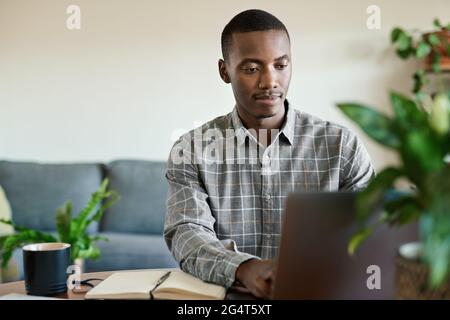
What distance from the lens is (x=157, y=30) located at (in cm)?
312

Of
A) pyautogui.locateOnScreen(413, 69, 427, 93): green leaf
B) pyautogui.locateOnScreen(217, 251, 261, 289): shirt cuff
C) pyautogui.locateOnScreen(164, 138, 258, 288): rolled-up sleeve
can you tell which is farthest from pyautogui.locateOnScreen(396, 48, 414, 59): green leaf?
pyautogui.locateOnScreen(217, 251, 261, 289): shirt cuff

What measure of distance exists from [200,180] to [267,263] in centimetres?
48

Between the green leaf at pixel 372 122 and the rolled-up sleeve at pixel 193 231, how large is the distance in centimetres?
48

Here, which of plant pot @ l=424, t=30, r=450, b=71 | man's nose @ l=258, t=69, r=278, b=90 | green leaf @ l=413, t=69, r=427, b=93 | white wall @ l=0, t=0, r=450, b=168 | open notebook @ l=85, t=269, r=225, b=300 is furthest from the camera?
white wall @ l=0, t=0, r=450, b=168

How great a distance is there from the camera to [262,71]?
1.37 metres

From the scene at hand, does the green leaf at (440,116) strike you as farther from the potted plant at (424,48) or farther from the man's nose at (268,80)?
the potted plant at (424,48)

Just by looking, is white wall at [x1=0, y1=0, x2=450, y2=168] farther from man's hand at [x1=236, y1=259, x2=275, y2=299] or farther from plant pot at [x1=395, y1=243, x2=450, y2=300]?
plant pot at [x1=395, y1=243, x2=450, y2=300]

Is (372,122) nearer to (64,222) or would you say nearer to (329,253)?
(329,253)

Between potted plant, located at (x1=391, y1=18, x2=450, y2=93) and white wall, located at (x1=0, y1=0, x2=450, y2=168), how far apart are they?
0.34 ft

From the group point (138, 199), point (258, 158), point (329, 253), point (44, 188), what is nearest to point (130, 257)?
point (138, 199)

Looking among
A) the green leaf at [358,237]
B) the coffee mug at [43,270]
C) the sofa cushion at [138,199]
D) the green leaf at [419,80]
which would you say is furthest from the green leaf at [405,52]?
the green leaf at [358,237]

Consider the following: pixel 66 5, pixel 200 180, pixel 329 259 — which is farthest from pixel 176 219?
pixel 66 5

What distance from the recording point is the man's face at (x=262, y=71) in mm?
1363

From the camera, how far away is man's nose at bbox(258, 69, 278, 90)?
53.1 inches
